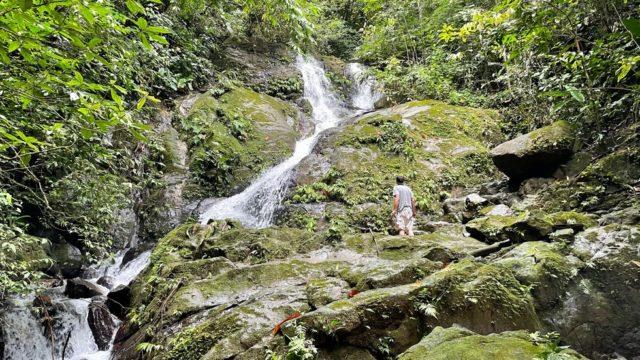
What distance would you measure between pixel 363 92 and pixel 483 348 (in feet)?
57.2

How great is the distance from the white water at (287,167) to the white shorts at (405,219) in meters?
3.37

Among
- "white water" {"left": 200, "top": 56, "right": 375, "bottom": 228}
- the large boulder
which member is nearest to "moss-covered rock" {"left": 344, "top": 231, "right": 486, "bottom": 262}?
"white water" {"left": 200, "top": 56, "right": 375, "bottom": 228}

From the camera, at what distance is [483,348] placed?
96.0 inches

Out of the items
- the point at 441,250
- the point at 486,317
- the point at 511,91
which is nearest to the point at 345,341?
the point at 486,317

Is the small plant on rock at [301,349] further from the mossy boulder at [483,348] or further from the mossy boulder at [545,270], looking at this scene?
the mossy boulder at [545,270]

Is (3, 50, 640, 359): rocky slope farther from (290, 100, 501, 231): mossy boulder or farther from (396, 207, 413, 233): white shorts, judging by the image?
(396, 207, 413, 233): white shorts

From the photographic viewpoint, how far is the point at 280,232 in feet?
25.3

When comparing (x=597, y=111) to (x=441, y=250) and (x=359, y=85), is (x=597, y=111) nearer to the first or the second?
(x=441, y=250)

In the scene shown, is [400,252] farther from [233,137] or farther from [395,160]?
[233,137]

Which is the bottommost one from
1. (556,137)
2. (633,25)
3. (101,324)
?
(101,324)

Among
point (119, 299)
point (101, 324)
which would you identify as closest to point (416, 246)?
point (119, 299)

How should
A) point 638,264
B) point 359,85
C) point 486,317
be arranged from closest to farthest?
point 486,317
point 638,264
point 359,85

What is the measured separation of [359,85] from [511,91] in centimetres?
890

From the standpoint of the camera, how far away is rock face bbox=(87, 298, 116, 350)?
263 inches
